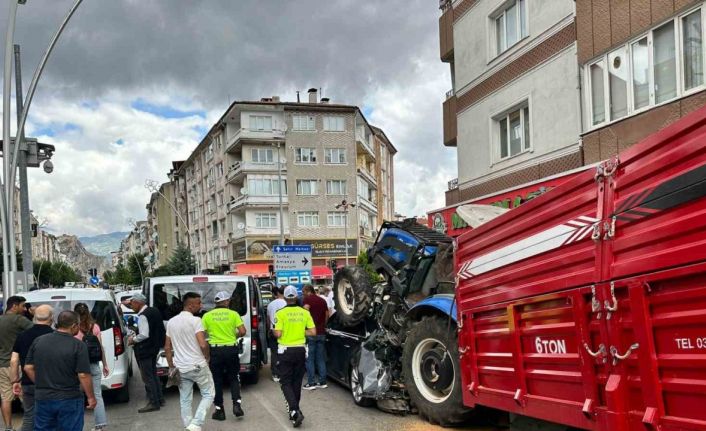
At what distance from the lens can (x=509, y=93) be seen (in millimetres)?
13961

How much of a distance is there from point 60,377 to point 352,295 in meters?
4.34

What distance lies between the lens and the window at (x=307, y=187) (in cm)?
5216

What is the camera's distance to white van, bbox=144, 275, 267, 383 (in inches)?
368

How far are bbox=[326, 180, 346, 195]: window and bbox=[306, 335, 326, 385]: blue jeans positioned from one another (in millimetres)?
43542

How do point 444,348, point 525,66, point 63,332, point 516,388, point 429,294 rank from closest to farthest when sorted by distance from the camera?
point 516,388, point 63,332, point 444,348, point 429,294, point 525,66

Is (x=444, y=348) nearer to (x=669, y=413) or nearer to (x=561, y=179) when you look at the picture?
(x=669, y=413)

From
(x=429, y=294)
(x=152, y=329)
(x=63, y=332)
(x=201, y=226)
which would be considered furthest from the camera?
(x=201, y=226)

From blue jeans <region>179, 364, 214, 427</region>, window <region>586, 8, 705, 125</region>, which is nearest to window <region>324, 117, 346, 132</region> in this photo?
window <region>586, 8, 705, 125</region>

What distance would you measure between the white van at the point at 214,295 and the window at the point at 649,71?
7.36 m

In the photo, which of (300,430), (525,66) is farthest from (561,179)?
(300,430)

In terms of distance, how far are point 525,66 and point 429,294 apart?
7.95 m

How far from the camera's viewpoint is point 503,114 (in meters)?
14.4

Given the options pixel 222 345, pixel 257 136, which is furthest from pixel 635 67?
pixel 257 136

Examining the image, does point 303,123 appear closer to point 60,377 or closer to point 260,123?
point 260,123
